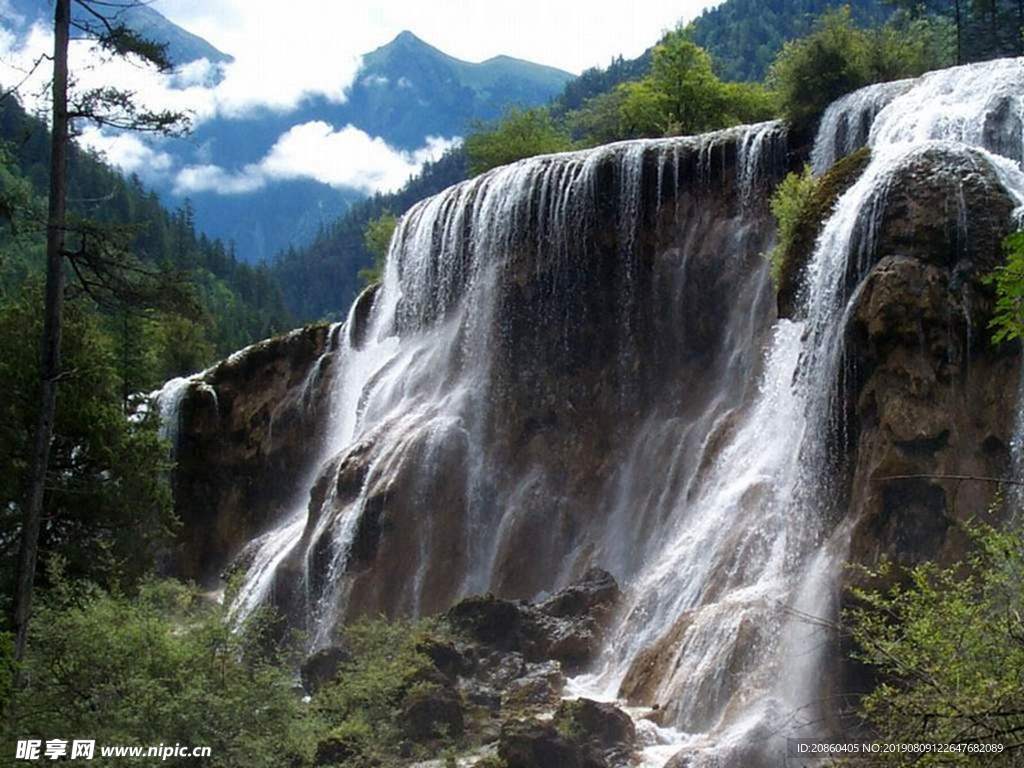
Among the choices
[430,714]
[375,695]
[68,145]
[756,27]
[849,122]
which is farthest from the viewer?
[756,27]

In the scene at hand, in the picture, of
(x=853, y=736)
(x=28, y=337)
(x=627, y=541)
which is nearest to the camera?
(x=853, y=736)

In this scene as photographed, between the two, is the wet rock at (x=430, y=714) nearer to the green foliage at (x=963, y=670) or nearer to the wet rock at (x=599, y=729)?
the wet rock at (x=599, y=729)

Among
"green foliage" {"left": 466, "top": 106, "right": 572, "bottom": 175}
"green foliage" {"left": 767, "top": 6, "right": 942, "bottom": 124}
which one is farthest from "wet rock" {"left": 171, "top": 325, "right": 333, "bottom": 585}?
"green foliage" {"left": 767, "top": 6, "right": 942, "bottom": 124}

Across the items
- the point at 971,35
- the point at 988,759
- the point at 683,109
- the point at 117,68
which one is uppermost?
the point at 971,35

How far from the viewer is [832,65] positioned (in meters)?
26.5

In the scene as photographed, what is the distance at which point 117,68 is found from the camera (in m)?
13.3

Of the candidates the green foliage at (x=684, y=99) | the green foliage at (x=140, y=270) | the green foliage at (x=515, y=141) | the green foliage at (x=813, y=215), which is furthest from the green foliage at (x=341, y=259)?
the green foliage at (x=813, y=215)

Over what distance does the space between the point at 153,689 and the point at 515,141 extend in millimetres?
38253

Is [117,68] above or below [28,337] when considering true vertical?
above

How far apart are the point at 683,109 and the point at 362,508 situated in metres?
22.5

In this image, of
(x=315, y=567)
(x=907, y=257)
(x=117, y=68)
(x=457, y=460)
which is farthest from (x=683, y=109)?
(x=117, y=68)

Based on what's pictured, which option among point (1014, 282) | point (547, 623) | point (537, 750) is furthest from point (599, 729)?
point (1014, 282)

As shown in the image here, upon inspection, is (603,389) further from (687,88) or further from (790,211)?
(687,88)

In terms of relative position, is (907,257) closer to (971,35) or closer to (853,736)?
(853,736)
